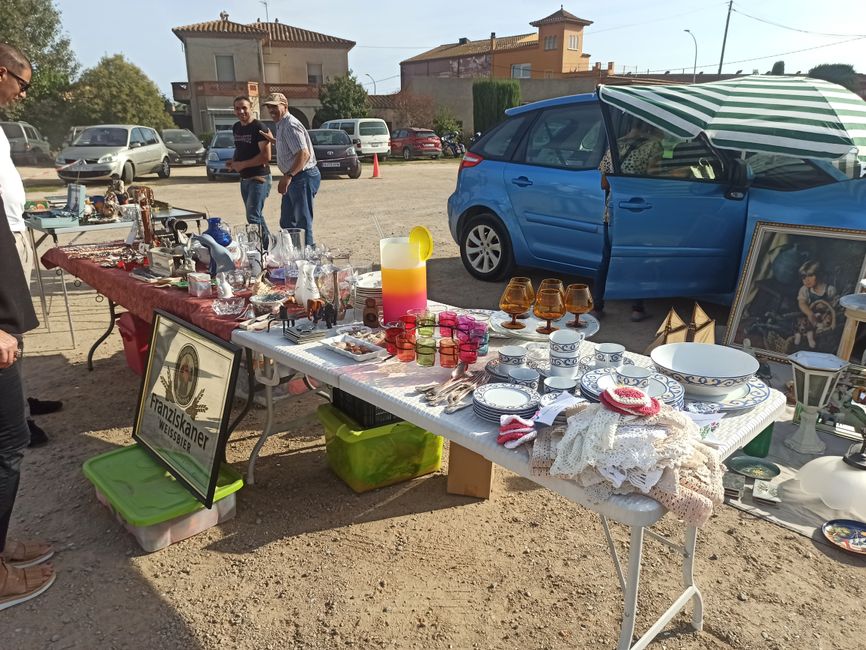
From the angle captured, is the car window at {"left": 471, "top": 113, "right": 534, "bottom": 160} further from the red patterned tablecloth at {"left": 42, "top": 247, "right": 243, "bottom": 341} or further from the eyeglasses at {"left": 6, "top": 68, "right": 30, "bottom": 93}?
the eyeglasses at {"left": 6, "top": 68, "right": 30, "bottom": 93}

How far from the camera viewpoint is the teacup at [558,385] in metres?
1.85

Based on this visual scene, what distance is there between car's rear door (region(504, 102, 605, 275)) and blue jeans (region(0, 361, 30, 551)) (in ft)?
14.3

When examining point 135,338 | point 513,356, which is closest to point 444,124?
point 135,338

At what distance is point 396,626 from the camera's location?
2180 mm

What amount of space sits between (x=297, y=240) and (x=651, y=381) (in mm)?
2210

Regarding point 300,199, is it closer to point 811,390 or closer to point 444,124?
point 811,390

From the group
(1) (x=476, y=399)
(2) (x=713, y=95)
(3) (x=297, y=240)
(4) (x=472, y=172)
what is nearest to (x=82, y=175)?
(4) (x=472, y=172)

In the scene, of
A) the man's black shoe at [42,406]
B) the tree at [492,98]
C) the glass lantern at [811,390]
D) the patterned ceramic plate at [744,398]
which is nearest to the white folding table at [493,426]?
the patterned ceramic plate at [744,398]

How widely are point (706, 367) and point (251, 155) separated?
5.57 m

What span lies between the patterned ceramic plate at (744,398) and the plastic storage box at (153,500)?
1.96m

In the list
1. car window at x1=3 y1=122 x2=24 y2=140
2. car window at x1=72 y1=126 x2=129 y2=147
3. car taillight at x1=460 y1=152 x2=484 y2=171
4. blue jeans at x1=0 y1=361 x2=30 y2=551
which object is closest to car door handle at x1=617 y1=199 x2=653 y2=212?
car taillight at x1=460 y1=152 x2=484 y2=171

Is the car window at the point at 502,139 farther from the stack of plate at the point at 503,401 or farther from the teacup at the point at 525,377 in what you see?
the stack of plate at the point at 503,401

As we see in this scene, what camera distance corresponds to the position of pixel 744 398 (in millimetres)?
1805

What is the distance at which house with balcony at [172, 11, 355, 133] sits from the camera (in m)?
31.8
